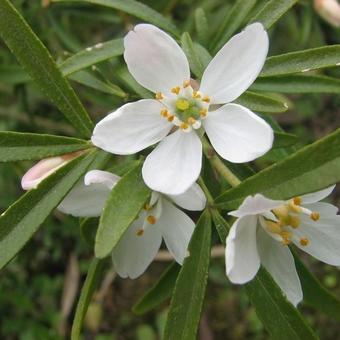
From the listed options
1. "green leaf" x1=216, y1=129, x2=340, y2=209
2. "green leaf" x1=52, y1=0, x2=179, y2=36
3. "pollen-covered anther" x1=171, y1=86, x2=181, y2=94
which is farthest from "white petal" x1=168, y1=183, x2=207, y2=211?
"green leaf" x1=52, y1=0, x2=179, y2=36

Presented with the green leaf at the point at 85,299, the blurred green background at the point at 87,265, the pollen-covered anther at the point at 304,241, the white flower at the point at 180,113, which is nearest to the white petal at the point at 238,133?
the white flower at the point at 180,113

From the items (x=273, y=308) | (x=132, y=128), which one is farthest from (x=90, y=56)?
(x=273, y=308)

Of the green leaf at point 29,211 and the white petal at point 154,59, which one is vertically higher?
the white petal at point 154,59

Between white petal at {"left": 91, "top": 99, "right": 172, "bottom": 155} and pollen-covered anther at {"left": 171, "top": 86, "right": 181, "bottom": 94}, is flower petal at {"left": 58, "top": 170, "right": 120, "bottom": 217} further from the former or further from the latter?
pollen-covered anther at {"left": 171, "top": 86, "right": 181, "bottom": 94}

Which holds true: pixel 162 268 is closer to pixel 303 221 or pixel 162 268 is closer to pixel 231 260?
pixel 303 221

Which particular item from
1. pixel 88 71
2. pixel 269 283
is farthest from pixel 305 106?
pixel 269 283

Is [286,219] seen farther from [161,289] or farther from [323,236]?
[161,289]

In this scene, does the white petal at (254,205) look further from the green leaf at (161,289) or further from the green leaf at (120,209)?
the green leaf at (161,289)
